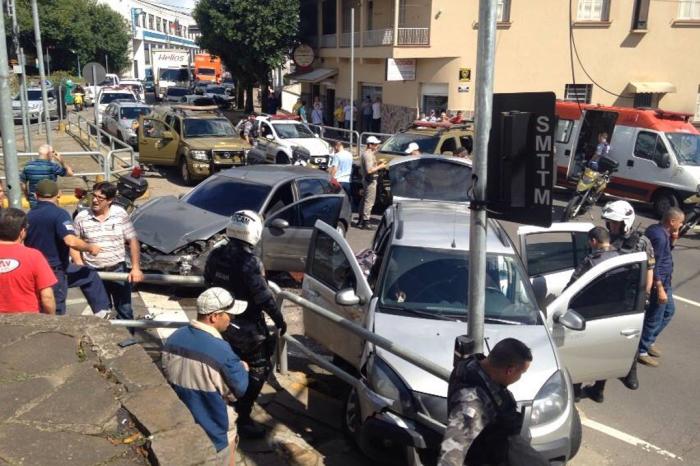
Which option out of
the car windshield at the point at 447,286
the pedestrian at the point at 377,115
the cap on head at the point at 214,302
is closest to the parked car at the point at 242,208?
the car windshield at the point at 447,286

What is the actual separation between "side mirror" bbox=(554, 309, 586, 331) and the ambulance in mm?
10913

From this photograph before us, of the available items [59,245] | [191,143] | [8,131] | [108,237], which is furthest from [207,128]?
[59,245]

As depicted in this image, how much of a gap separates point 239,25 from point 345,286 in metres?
31.2

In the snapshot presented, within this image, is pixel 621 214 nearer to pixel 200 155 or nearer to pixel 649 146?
pixel 649 146

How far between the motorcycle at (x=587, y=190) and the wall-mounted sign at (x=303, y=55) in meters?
25.0

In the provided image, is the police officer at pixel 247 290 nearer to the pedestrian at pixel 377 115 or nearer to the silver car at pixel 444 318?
the silver car at pixel 444 318

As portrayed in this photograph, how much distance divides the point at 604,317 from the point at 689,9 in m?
24.7

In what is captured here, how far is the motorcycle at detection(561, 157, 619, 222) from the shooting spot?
1437cm

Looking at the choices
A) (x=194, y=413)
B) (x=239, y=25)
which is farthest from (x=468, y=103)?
(x=194, y=413)

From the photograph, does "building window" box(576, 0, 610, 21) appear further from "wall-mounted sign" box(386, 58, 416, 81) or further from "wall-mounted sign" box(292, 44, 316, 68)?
"wall-mounted sign" box(292, 44, 316, 68)

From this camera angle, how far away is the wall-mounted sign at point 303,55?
3695 cm

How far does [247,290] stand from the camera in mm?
4832

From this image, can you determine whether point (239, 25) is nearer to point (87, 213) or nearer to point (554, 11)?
point (554, 11)

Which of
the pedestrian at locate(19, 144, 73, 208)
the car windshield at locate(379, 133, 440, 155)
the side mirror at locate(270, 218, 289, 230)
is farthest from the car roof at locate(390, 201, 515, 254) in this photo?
the car windshield at locate(379, 133, 440, 155)
